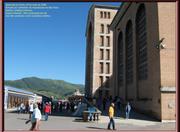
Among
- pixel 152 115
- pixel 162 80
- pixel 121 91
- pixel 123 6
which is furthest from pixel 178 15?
pixel 121 91

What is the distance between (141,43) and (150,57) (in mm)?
4674

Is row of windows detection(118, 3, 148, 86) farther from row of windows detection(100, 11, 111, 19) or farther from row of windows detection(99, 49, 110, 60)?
row of windows detection(100, 11, 111, 19)

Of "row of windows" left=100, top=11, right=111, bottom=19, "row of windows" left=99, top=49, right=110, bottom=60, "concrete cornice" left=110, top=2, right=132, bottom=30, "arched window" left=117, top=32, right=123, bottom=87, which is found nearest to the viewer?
"concrete cornice" left=110, top=2, right=132, bottom=30

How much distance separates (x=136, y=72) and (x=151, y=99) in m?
6.09

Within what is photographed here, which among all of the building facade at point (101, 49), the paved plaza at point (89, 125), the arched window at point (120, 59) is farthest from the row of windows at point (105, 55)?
the paved plaza at point (89, 125)

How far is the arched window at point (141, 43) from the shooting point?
33844 mm

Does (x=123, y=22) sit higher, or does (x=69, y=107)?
(x=123, y=22)

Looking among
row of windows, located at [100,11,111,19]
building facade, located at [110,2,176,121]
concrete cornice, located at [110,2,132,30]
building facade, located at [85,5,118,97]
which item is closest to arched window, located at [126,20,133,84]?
building facade, located at [110,2,176,121]

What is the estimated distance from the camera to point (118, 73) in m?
47.4

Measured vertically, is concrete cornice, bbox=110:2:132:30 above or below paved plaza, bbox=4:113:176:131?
above

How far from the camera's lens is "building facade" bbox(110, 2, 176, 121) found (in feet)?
92.8

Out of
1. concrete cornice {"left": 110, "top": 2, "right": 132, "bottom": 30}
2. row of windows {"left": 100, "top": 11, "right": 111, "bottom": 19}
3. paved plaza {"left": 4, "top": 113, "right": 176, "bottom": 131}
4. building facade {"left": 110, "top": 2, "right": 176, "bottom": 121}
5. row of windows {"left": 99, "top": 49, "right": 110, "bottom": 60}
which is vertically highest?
row of windows {"left": 100, "top": 11, "right": 111, "bottom": 19}

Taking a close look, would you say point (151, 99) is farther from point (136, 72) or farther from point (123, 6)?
point (123, 6)

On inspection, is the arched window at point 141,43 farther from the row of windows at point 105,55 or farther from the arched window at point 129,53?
the row of windows at point 105,55
